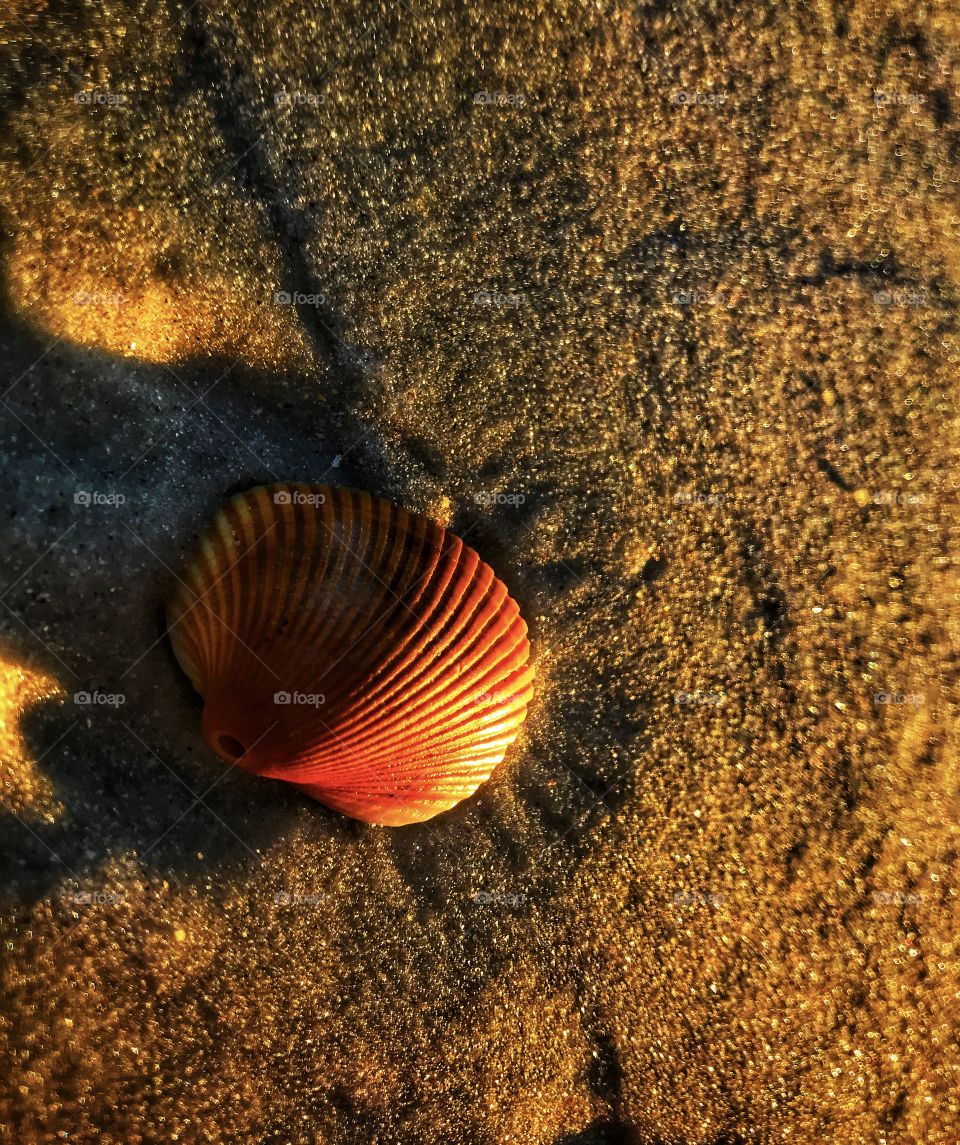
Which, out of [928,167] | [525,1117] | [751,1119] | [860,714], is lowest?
[751,1119]

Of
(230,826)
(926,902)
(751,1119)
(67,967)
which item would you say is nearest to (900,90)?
(926,902)

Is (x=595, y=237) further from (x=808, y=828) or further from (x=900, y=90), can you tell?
(x=808, y=828)
